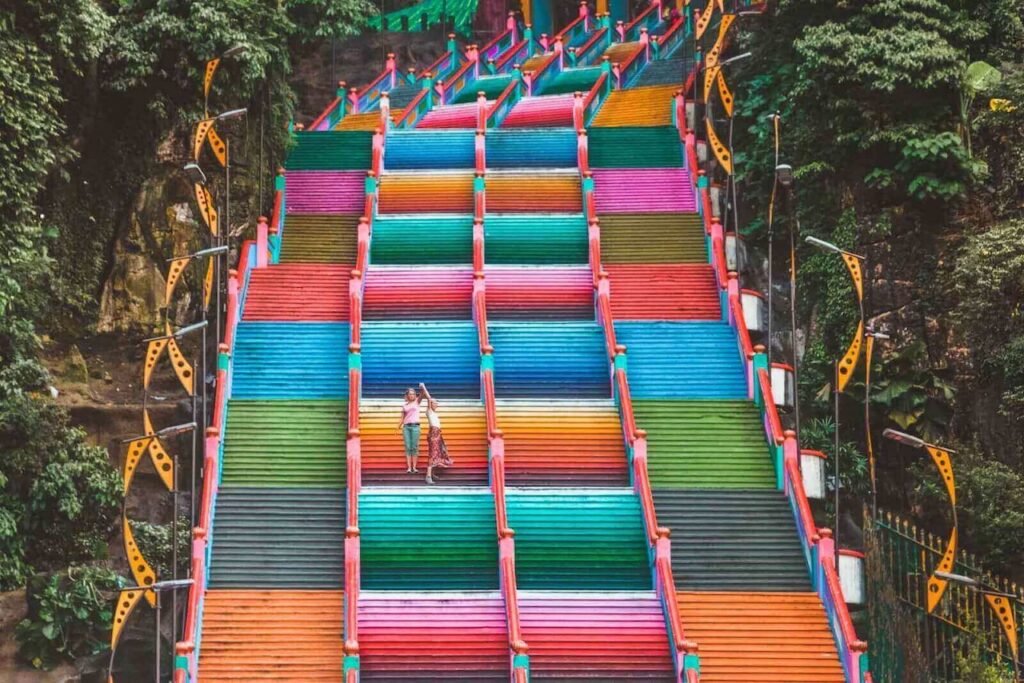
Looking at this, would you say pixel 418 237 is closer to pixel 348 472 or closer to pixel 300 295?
pixel 300 295

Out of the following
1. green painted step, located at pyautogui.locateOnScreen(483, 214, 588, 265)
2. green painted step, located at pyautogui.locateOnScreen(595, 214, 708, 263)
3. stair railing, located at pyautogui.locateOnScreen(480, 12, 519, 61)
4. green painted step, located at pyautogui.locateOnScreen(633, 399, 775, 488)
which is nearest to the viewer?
green painted step, located at pyautogui.locateOnScreen(633, 399, 775, 488)

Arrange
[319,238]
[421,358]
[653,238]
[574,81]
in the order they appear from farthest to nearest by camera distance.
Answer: [574,81], [319,238], [653,238], [421,358]

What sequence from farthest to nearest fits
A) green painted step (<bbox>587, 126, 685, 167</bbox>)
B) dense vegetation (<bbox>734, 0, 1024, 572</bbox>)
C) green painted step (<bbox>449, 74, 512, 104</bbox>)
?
green painted step (<bbox>449, 74, 512, 104</bbox>), green painted step (<bbox>587, 126, 685, 167</bbox>), dense vegetation (<bbox>734, 0, 1024, 572</bbox>)

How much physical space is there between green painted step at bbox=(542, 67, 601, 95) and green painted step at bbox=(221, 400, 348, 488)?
18.1 meters

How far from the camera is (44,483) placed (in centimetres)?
2455

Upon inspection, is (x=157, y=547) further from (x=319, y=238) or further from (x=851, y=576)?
(x=851, y=576)

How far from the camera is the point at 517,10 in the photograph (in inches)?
1992

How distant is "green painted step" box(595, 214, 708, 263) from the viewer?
30438 millimetres

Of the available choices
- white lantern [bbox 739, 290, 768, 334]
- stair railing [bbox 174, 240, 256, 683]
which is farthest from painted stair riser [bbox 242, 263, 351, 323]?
white lantern [bbox 739, 290, 768, 334]

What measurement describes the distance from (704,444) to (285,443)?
22.4ft

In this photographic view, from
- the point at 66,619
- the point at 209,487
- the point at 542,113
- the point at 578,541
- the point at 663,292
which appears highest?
the point at 542,113

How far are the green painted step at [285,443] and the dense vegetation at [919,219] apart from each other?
336 inches

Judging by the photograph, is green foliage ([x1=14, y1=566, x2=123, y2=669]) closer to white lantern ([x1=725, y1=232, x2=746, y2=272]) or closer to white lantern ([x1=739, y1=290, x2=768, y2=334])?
white lantern ([x1=739, y1=290, x2=768, y2=334])

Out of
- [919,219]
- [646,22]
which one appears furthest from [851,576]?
[646,22]
